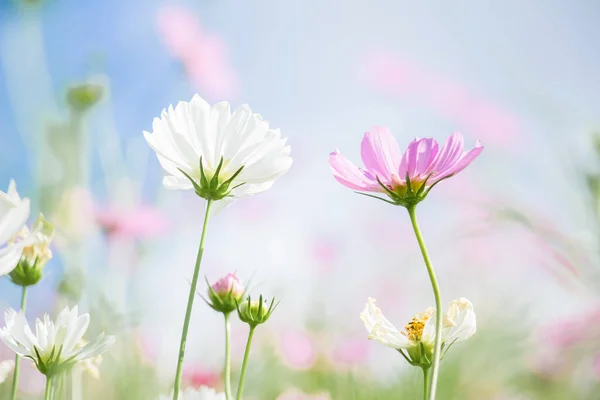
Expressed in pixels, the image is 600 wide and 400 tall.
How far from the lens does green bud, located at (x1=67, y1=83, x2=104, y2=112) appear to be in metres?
0.97

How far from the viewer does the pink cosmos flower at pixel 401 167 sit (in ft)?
1.05

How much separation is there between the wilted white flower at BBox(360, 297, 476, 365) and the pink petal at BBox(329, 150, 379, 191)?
5cm

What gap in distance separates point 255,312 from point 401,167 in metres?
0.11

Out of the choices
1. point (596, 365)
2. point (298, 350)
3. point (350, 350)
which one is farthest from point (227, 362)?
point (596, 365)

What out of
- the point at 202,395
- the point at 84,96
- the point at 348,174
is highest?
the point at 84,96

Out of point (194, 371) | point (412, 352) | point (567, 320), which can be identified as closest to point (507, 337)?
point (567, 320)

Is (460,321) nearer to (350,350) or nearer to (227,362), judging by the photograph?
(227,362)

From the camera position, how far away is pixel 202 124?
0.34 metres

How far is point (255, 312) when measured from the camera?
36 cm

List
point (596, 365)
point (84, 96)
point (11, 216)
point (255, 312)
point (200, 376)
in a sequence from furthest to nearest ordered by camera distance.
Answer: point (596, 365) < point (84, 96) < point (200, 376) < point (255, 312) < point (11, 216)

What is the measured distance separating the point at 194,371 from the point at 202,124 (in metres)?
0.60

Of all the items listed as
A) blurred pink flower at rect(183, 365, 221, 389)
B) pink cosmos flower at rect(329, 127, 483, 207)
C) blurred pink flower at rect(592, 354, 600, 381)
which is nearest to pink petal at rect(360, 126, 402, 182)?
pink cosmos flower at rect(329, 127, 483, 207)

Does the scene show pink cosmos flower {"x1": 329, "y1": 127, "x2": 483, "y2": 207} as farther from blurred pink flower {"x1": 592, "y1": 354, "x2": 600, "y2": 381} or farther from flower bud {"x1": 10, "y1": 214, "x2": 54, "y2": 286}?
blurred pink flower {"x1": 592, "y1": 354, "x2": 600, "y2": 381}

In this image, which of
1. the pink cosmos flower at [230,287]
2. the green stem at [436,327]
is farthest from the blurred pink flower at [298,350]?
the green stem at [436,327]
